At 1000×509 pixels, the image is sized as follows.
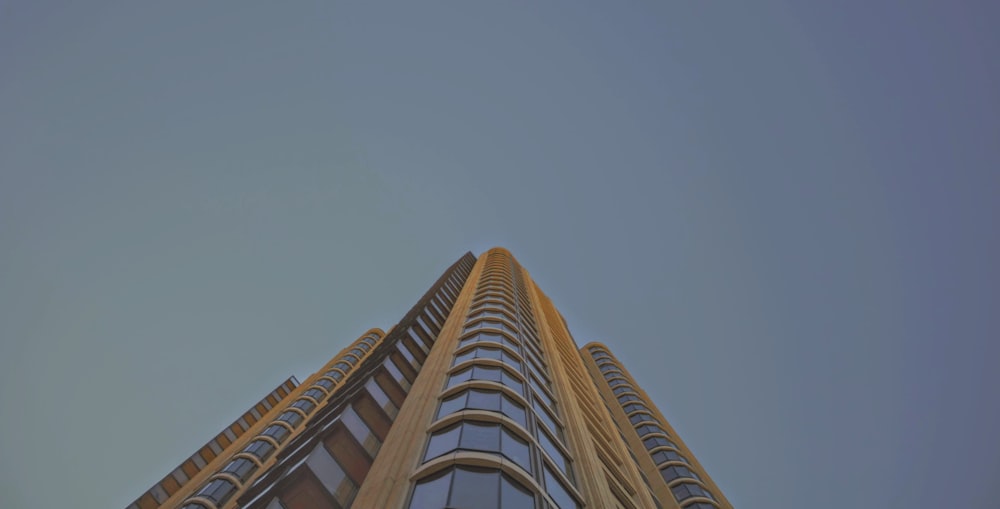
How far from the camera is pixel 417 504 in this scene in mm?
11914

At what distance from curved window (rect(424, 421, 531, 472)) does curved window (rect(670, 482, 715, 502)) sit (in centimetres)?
2590

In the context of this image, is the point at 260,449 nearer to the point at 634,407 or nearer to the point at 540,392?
the point at 540,392

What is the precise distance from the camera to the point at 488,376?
1938 cm

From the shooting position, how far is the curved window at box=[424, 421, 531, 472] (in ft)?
45.9

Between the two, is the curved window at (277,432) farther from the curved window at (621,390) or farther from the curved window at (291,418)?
the curved window at (621,390)

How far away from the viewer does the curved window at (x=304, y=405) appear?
44584 mm

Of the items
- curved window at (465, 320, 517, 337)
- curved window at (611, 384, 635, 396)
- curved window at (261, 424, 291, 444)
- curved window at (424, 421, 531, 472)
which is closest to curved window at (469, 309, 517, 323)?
curved window at (465, 320, 517, 337)

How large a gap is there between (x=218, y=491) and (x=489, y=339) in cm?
1962

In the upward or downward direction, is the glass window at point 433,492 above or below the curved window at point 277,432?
below

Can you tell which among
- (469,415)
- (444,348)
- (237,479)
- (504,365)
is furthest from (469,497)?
(237,479)

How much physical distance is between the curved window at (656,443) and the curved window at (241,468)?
93.8ft

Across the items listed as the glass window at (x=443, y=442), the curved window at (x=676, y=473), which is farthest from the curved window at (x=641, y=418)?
the glass window at (x=443, y=442)

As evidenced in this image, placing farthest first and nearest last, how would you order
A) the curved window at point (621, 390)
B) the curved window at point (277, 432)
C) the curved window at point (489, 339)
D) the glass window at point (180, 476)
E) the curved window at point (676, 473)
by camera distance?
the curved window at point (621, 390) < the curved window at point (277, 432) < the curved window at point (676, 473) < the glass window at point (180, 476) < the curved window at point (489, 339)

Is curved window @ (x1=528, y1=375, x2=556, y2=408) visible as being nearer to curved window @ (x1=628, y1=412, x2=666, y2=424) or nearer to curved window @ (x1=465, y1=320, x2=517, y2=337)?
curved window @ (x1=465, y1=320, x2=517, y2=337)
